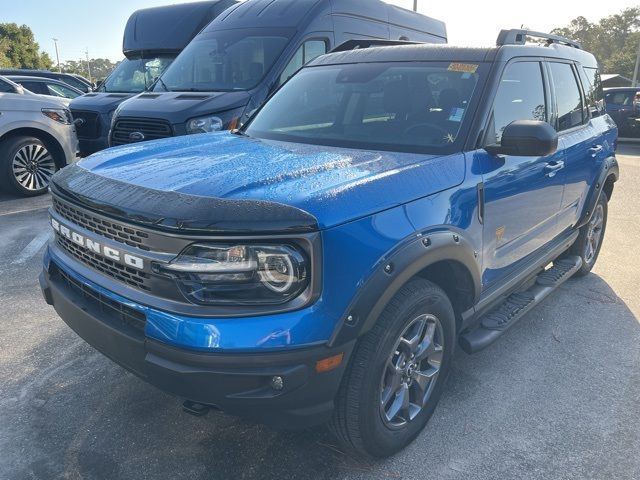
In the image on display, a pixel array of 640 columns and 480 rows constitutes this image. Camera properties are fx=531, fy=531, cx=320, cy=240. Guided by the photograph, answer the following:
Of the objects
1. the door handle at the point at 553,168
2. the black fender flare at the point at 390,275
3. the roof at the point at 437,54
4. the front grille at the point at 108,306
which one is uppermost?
the roof at the point at 437,54

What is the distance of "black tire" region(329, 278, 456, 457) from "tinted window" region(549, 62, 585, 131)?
209 cm

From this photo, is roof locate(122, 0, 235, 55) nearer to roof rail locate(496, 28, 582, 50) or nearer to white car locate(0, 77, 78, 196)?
white car locate(0, 77, 78, 196)

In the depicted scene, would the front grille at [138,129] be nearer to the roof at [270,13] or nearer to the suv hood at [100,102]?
the suv hood at [100,102]

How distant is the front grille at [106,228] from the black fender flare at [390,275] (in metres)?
0.82

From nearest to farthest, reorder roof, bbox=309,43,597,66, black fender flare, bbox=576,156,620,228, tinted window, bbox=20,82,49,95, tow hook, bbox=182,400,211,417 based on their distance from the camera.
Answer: tow hook, bbox=182,400,211,417, roof, bbox=309,43,597,66, black fender flare, bbox=576,156,620,228, tinted window, bbox=20,82,49,95

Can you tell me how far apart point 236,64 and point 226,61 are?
191 mm

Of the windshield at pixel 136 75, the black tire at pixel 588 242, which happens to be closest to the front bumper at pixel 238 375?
the black tire at pixel 588 242

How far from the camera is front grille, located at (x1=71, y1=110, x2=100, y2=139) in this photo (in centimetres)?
823

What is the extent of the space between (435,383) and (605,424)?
94 centimetres

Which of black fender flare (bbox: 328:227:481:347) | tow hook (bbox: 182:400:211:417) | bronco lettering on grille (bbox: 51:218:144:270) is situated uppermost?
bronco lettering on grille (bbox: 51:218:144:270)

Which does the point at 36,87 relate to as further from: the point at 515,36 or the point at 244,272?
the point at 244,272

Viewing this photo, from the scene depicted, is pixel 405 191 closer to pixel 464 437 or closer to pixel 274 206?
pixel 274 206

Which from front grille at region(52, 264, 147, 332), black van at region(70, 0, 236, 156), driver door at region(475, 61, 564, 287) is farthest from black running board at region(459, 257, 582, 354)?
black van at region(70, 0, 236, 156)

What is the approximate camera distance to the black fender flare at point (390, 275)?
6.60 feet
